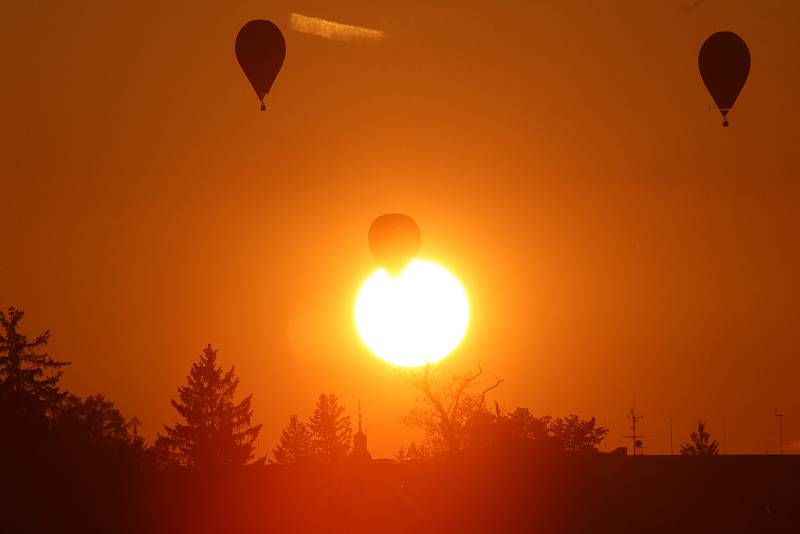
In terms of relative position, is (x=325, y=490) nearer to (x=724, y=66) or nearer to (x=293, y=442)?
(x=724, y=66)

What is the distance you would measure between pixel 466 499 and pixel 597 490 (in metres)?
4.52

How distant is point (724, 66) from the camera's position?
59.0 metres

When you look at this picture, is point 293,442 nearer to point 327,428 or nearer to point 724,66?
point 327,428

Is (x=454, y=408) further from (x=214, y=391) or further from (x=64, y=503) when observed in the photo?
(x=214, y=391)

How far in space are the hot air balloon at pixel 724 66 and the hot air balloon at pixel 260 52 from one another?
14617mm

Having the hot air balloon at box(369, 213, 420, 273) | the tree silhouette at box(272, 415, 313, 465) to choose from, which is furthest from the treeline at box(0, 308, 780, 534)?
the tree silhouette at box(272, 415, 313, 465)

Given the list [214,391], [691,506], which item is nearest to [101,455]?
[691,506]

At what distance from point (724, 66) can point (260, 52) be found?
15.9 metres

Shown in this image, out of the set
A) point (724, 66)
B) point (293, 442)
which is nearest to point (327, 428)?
point (293, 442)

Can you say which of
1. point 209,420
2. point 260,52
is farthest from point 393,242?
point 209,420

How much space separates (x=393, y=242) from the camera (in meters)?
65.2

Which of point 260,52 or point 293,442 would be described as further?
point 293,442

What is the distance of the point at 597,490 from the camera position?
58.5m

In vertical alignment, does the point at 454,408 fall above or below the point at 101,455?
above
